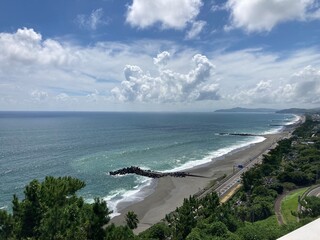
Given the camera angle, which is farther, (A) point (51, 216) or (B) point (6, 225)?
(B) point (6, 225)

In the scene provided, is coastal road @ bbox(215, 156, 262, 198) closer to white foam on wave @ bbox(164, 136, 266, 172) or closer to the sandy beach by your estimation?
the sandy beach

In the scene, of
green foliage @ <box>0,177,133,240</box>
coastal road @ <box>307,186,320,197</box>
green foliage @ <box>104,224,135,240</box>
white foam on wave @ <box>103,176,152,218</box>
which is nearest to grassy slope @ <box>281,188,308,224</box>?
coastal road @ <box>307,186,320,197</box>

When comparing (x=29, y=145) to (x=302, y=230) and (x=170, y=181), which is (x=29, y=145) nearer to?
(x=170, y=181)

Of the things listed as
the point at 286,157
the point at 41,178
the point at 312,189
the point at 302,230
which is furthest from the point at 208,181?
the point at 302,230

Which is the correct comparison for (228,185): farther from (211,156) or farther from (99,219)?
(99,219)

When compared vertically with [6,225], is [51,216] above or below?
above

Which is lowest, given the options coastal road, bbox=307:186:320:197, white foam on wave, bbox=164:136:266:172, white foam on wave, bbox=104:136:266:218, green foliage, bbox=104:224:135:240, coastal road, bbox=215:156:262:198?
white foam on wave, bbox=164:136:266:172

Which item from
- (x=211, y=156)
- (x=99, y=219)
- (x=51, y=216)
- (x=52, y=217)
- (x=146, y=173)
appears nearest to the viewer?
(x=52, y=217)

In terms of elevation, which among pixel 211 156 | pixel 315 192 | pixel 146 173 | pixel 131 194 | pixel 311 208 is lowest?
pixel 211 156

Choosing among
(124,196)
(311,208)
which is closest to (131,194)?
(124,196)

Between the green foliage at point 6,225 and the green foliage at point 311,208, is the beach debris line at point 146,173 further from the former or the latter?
the green foliage at point 6,225
